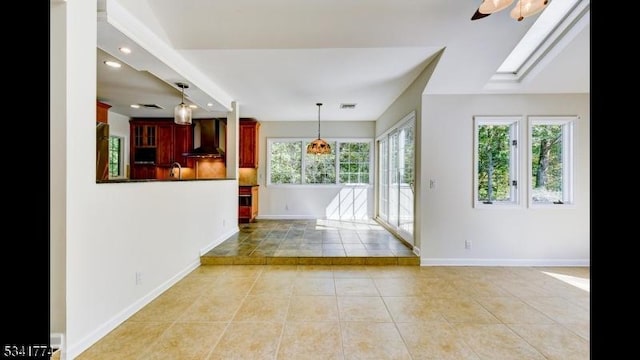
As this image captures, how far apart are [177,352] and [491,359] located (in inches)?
84.5

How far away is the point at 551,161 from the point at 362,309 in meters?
3.41

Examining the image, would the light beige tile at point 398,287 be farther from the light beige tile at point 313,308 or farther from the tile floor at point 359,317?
the light beige tile at point 313,308

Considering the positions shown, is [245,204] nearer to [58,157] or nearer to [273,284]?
[273,284]

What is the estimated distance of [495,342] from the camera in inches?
87.1

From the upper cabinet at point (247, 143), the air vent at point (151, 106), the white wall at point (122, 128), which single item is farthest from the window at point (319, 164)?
the white wall at point (122, 128)

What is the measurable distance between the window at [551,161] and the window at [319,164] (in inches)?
147

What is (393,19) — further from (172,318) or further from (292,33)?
(172,318)

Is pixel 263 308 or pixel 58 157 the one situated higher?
pixel 58 157

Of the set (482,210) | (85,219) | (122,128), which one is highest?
(122,128)

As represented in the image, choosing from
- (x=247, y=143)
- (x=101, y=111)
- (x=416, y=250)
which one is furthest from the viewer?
(x=247, y=143)

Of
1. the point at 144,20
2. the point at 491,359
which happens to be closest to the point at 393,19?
the point at 144,20

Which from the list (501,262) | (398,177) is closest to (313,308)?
(501,262)

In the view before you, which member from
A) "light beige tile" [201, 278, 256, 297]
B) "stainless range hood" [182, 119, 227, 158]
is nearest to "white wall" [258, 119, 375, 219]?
"stainless range hood" [182, 119, 227, 158]
